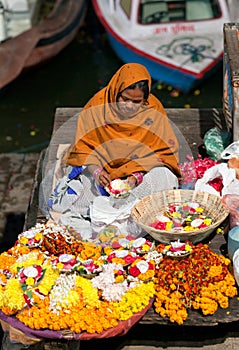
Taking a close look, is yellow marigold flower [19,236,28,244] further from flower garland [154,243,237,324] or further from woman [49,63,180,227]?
flower garland [154,243,237,324]

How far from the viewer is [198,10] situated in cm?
927

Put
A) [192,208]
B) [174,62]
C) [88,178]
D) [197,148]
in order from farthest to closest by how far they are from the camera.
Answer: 1. [174,62]
2. [197,148]
3. [88,178]
4. [192,208]

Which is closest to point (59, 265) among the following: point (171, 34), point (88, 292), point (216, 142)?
point (88, 292)

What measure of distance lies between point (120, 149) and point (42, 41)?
15.2 ft

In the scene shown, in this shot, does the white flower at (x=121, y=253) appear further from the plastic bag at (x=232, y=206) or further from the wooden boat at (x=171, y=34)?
the wooden boat at (x=171, y=34)

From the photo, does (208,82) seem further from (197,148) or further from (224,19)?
(197,148)

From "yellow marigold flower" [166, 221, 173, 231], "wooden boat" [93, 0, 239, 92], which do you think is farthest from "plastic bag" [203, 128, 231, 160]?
"wooden boat" [93, 0, 239, 92]

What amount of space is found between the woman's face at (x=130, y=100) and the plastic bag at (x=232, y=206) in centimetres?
83

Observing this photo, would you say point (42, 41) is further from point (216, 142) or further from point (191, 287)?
A: point (191, 287)

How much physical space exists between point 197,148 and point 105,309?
6.41 feet

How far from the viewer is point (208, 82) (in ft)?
29.6

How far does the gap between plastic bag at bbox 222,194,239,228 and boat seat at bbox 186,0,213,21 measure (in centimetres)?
509

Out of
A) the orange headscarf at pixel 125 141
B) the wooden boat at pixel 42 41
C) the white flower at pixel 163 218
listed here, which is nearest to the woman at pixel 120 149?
the orange headscarf at pixel 125 141

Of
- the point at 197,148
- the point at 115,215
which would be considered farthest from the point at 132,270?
the point at 197,148
